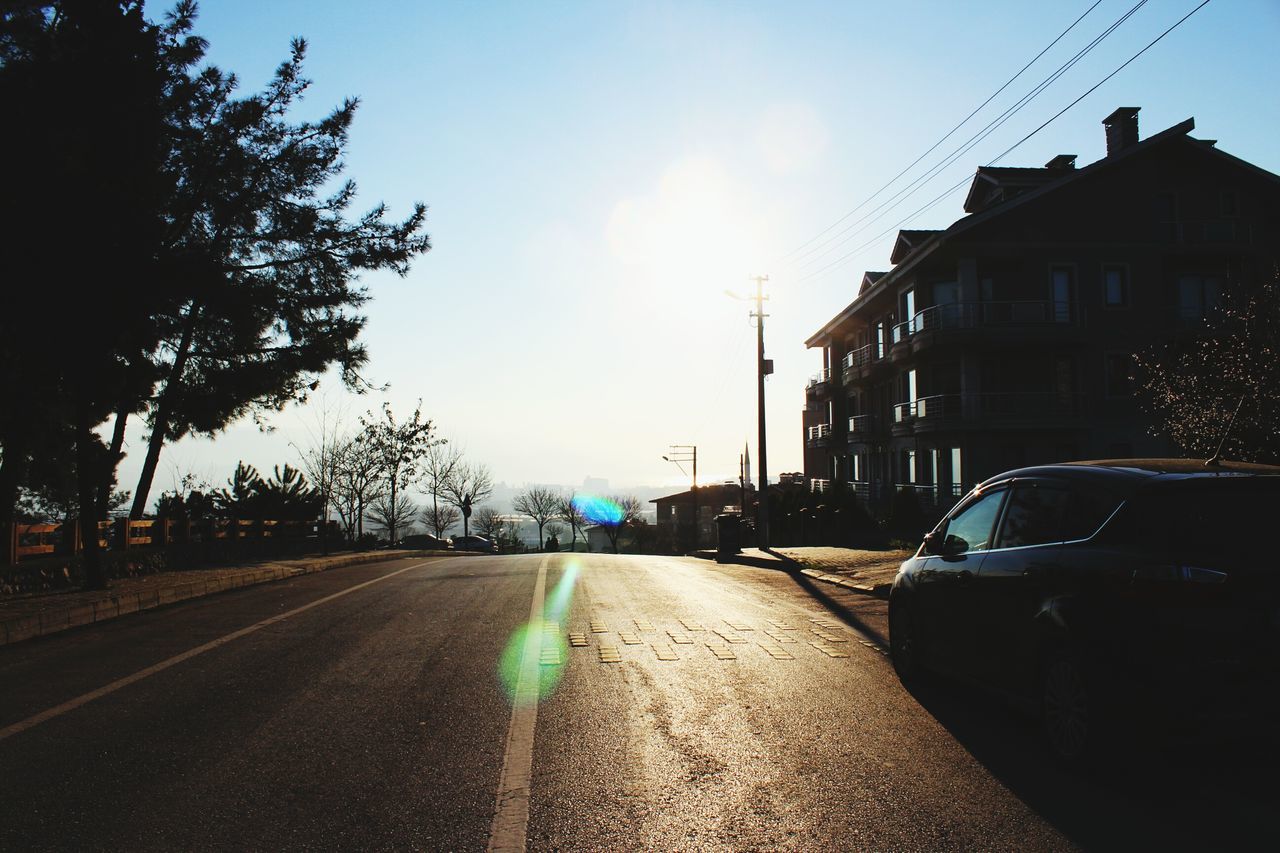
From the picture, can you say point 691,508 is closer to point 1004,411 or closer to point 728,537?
point 1004,411

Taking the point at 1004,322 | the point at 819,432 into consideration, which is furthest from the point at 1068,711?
the point at 819,432

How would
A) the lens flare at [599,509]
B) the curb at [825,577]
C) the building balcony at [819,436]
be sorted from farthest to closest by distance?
the lens flare at [599,509] → the building balcony at [819,436] → the curb at [825,577]

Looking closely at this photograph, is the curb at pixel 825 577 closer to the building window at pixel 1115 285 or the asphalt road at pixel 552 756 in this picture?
the asphalt road at pixel 552 756

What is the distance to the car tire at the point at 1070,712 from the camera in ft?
15.4

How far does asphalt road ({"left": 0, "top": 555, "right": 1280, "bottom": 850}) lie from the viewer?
4020 millimetres

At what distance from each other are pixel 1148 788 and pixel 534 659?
196 inches

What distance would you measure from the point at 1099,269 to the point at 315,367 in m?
26.1

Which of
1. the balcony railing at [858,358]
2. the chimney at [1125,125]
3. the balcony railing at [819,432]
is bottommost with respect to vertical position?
the balcony railing at [819,432]

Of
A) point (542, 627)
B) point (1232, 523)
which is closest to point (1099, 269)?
point (542, 627)

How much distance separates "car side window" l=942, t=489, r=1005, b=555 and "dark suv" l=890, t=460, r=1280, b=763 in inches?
9.1

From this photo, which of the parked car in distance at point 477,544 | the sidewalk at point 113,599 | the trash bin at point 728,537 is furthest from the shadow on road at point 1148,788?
the parked car in distance at point 477,544

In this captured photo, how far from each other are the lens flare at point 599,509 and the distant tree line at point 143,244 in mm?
83377

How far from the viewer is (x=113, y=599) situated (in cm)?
1229

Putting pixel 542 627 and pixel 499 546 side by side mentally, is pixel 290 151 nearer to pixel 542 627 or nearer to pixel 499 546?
Answer: pixel 542 627
